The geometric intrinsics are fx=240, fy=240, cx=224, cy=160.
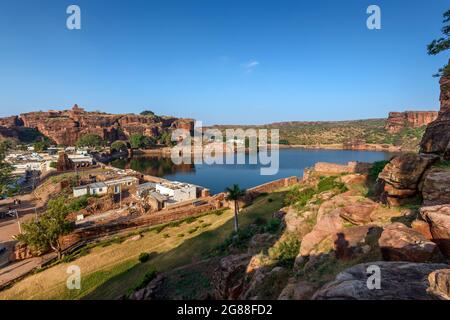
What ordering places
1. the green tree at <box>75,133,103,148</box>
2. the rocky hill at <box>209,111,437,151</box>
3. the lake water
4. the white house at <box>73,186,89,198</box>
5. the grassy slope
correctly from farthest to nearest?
the rocky hill at <box>209,111,437,151</box>, the green tree at <box>75,133,103,148</box>, the lake water, the white house at <box>73,186,89,198</box>, the grassy slope

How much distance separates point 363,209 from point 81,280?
2296 centimetres

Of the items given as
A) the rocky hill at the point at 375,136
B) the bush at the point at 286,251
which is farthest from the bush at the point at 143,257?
the rocky hill at the point at 375,136

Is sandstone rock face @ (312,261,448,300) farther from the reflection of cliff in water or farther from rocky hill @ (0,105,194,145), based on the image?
rocky hill @ (0,105,194,145)

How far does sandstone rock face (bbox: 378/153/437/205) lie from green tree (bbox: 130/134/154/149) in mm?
128180

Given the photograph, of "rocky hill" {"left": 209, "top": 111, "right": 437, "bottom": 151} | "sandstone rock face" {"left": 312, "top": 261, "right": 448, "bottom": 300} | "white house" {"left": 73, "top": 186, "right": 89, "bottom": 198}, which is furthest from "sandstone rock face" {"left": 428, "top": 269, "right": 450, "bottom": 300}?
"rocky hill" {"left": 209, "top": 111, "right": 437, "bottom": 151}

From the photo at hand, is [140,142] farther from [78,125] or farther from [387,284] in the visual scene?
A: [387,284]

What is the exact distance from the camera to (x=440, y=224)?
22.8 ft

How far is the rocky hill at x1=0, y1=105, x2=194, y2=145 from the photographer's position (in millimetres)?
127750

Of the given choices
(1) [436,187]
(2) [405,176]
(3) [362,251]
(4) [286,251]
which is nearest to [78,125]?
(4) [286,251]

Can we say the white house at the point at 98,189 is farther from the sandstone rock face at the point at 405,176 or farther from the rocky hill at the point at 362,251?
the sandstone rock face at the point at 405,176

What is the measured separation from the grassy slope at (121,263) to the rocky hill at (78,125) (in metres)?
116

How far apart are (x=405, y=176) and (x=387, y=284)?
943 cm

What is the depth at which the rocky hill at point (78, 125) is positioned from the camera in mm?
127750
